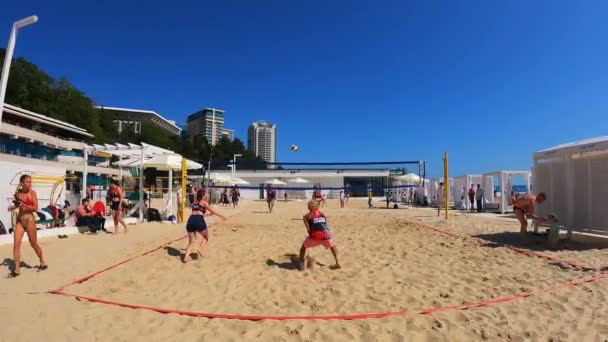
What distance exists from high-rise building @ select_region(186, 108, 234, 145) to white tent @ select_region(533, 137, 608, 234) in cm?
11492

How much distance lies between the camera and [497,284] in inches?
189

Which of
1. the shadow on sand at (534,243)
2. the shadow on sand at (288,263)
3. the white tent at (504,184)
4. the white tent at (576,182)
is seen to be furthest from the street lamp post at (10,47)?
the white tent at (504,184)

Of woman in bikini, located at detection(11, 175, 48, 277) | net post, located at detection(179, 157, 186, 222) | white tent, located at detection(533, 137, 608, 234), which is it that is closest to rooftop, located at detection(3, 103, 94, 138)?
net post, located at detection(179, 157, 186, 222)

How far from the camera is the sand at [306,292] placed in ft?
11.0

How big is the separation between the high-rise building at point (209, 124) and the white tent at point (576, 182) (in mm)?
114917

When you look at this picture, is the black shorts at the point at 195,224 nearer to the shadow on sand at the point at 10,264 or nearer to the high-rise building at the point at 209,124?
the shadow on sand at the point at 10,264

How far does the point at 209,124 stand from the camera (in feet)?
411

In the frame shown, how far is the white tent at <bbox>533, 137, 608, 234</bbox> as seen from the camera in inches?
302

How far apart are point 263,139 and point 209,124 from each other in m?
23.8

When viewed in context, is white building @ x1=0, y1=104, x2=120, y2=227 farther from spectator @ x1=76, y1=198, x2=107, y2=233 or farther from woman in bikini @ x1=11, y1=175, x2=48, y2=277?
woman in bikini @ x1=11, y1=175, x2=48, y2=277

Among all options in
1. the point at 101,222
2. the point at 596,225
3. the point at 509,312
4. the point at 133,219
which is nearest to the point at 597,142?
the point at 596,225

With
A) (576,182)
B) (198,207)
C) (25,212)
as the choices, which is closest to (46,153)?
(25,212)

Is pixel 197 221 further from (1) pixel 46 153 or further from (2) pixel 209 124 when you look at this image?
(2) pixel 209 124

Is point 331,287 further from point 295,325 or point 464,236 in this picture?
point 464,236
